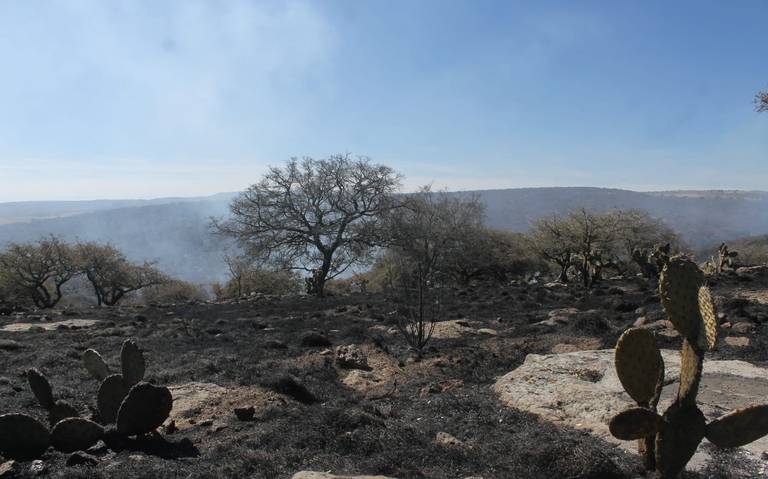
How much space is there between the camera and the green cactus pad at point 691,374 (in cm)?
321

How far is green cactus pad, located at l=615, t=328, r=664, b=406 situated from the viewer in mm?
3656

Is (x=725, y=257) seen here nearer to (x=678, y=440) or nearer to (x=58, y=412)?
(x=678, y=440)

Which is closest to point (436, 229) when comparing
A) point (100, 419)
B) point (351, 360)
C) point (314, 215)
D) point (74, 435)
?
point (314, 215)

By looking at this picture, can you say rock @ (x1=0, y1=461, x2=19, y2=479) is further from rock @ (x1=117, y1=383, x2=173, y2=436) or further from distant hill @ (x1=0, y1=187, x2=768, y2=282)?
distant hill @ (x1=0, y1=187, x2=768, y2=282)

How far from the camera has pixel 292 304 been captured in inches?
808

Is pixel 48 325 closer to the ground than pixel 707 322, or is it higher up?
closer to the ground

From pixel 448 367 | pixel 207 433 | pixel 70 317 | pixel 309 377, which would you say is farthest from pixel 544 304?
pixel 70 317

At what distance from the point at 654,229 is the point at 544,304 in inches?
772

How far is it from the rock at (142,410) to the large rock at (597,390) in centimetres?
371

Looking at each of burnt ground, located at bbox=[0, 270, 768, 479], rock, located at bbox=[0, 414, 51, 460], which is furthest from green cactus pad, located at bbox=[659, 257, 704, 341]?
rock, located at bbox=[0, 414, 51, 460]

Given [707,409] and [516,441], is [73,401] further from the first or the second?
[707,409]

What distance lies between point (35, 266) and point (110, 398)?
2866 centimetres

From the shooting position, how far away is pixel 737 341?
305 inches

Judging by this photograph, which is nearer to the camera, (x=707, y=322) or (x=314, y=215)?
(x=707, y=322)
